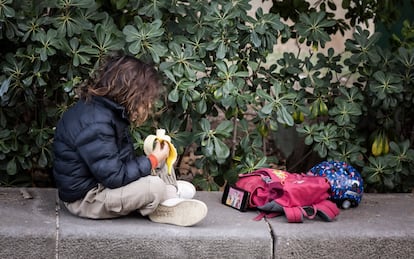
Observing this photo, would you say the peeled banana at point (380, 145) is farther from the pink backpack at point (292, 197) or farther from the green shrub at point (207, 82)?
the pink backpack at point (292, 197)

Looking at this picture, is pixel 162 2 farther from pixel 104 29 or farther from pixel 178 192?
pixel 178 192

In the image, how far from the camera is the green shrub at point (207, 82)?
4824 mm

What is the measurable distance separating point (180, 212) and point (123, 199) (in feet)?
1.03

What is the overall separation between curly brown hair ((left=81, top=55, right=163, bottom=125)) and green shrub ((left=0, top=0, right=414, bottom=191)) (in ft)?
1.34

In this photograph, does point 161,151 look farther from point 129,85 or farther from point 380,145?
point 380,145

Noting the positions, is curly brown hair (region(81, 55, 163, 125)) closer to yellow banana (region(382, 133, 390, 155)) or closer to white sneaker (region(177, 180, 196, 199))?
white sneaker (region(177, 180, 196, 199))

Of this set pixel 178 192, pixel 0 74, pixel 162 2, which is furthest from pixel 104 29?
pixel 178 192

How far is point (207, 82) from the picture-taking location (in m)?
4.95

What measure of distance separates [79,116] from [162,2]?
1.11m

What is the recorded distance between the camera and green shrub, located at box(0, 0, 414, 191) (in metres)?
4.82

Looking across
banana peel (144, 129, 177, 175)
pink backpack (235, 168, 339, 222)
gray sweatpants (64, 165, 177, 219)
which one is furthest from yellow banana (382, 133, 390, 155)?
gray sweatpants (64, 165, 177, 219)

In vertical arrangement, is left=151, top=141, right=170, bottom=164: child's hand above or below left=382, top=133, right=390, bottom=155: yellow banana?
above

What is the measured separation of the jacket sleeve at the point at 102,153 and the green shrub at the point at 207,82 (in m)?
0.75

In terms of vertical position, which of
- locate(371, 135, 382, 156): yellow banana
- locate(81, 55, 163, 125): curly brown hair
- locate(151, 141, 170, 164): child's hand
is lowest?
locate(371, 135, 382, 156): yellow banana
